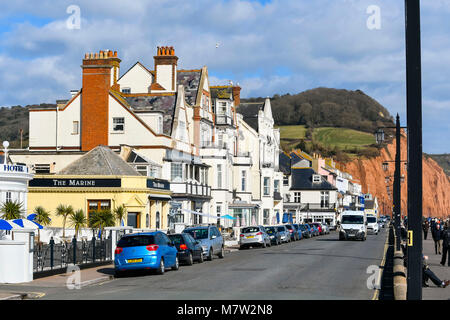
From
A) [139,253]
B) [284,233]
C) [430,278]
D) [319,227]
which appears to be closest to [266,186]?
[319,227]

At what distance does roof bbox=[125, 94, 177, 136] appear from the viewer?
56656 mm

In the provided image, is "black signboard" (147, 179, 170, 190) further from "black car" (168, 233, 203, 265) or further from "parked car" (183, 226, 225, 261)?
"black car" (168, 233, 203, 265)

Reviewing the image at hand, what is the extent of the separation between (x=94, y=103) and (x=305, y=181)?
210 feet

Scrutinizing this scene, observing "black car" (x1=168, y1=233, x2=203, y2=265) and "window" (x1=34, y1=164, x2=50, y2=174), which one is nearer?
"black car" (x1=168, y1=233, x2=203, y2=265)

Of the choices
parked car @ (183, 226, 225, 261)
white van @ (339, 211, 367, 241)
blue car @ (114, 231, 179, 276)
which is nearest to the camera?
blue car @ (114, 231, 179, 276)

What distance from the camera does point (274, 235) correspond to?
5159 centimetres

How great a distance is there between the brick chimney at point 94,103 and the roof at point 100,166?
21.0 ft

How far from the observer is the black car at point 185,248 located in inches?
1198

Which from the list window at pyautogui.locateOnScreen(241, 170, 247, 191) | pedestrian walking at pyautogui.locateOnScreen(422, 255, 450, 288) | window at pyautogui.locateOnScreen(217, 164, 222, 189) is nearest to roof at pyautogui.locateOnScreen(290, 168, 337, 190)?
window at pyautogui.locateOnScreen(241, 170, 247, 191)

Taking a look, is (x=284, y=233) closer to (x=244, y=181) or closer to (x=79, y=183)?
(x=244, y=181)

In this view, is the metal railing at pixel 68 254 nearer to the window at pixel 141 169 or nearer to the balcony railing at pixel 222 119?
the window at pixel 141 169

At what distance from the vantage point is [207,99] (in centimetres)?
6512

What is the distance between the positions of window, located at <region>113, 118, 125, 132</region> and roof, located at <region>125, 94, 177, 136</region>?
2412 millimetres
